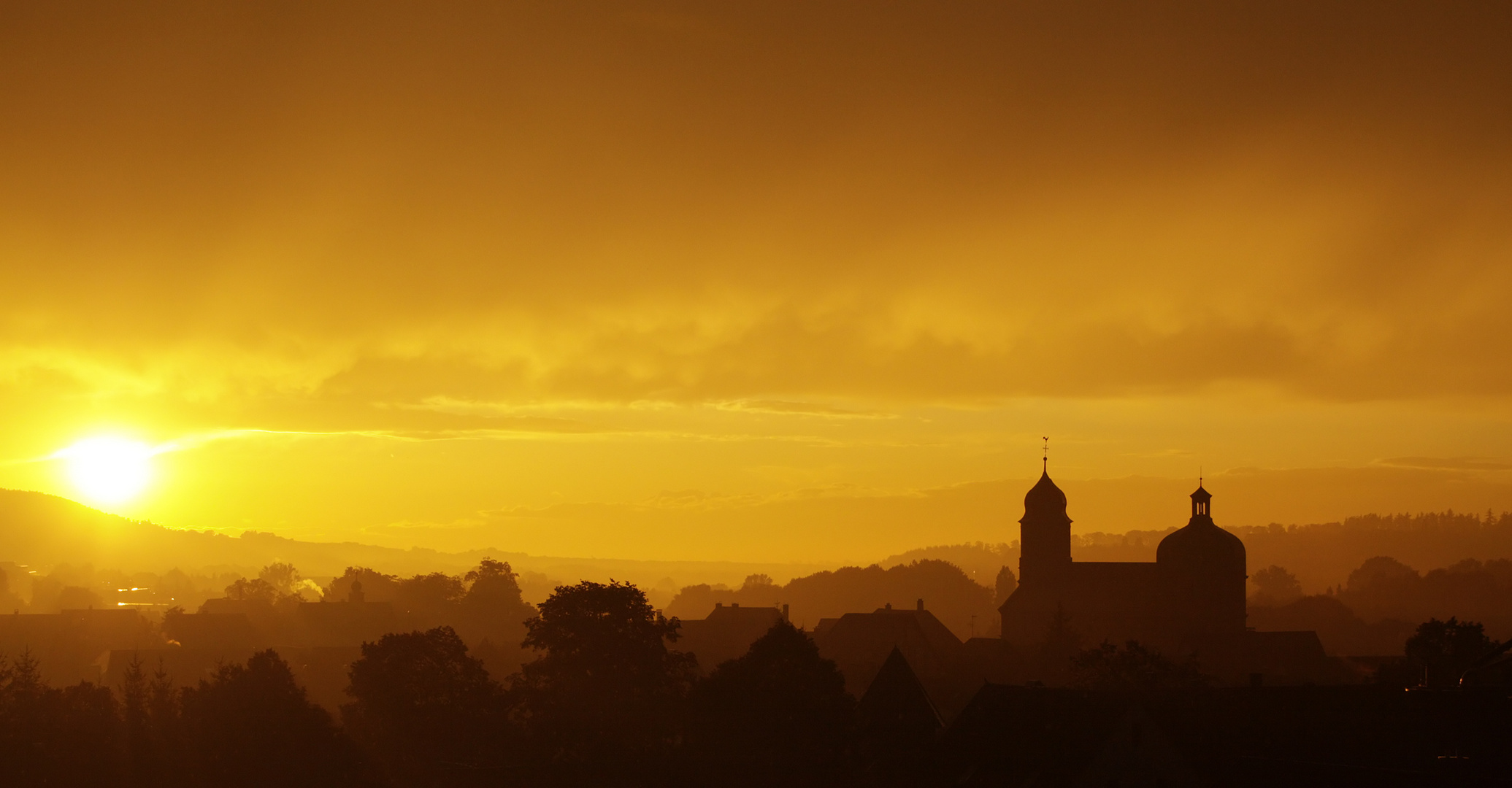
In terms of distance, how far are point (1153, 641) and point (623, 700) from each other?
81.2 metres

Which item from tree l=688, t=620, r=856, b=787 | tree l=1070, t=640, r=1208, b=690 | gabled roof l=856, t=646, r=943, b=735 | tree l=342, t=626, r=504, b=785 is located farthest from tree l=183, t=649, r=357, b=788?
tree l=1070, t=640, r=1208, b=690

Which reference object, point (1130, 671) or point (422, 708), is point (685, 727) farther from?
point (1130, 671)

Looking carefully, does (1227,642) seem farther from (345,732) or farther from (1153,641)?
(345,732)

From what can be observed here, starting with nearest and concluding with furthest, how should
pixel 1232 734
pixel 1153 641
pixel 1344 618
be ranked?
pixel 1232 734 → pixel 1153 641 → pixel 1344 618

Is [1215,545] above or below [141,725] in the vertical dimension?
above

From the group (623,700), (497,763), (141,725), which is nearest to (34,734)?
(141,725)

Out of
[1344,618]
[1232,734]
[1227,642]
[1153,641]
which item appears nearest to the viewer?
[1232,734]

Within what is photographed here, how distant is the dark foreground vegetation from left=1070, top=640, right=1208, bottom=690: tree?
763 cm

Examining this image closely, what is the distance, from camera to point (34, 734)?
62969 mm

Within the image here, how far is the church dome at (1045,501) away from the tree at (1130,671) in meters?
51.7

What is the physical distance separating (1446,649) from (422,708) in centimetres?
6436

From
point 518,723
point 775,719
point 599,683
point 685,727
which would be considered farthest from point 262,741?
point 775,719

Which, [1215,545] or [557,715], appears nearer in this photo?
[557,715]

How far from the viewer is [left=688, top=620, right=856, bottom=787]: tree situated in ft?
181
